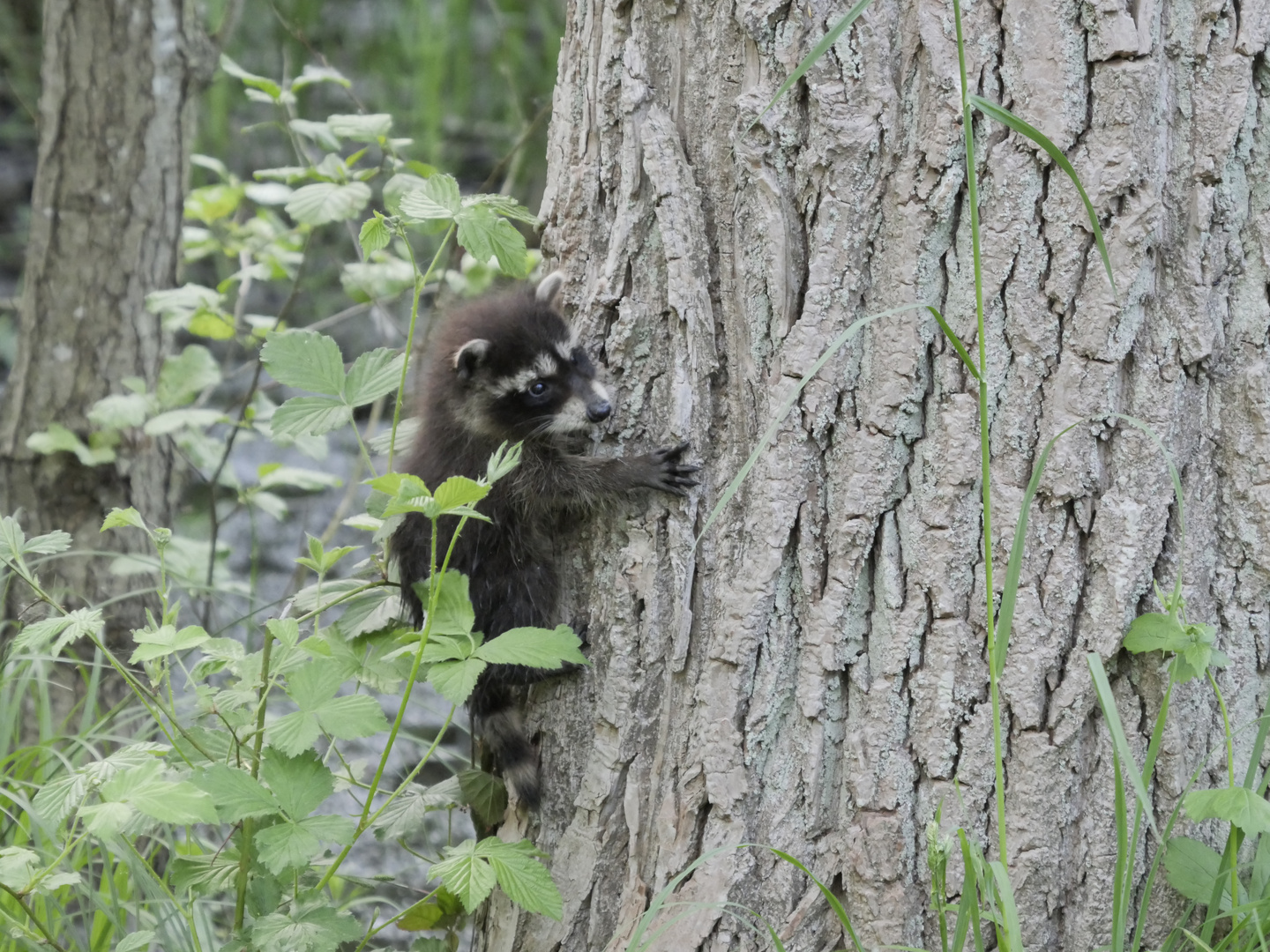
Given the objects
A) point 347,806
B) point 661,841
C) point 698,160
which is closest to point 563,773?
point 661,841

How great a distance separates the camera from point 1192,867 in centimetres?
174

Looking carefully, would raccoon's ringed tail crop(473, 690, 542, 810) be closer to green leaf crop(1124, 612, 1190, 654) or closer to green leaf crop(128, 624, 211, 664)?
green leaf crop(128, 624, 211, 664)

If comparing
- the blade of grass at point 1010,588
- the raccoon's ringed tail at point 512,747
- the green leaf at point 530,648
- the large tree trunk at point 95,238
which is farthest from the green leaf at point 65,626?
the large tree trunk at point 95,238

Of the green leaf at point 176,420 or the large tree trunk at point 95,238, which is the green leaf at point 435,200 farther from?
the large tree trunk at point 95,238

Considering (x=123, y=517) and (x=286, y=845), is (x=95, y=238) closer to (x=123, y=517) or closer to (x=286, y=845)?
(x=123, y=517)

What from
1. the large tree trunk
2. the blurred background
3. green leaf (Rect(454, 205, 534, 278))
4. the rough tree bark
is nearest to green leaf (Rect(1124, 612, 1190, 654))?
the rough tree bark

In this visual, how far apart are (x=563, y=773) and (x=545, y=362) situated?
923 mm

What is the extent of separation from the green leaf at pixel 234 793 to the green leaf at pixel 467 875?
0.28 m

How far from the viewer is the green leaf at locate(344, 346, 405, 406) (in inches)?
79.7

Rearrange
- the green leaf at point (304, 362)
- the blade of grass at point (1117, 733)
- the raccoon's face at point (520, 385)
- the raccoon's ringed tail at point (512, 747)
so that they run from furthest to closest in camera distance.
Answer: the raccoon's face at point (520, 385) → the raccoon's ringed tail at point (512, 747) → the green leaf at point (304, 362) → the blade of grass at point (1117, 733)

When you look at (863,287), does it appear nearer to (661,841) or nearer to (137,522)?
(661,841)

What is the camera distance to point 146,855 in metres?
2.72

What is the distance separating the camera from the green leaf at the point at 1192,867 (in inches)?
68.0

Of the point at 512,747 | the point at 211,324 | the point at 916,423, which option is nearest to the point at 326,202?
the point at 211,324
